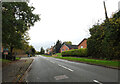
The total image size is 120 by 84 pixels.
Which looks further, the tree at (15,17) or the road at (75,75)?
the tree at (15,17)

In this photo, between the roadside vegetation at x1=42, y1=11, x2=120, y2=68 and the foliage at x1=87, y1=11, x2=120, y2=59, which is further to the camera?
the foliage at x1=87, y1=11, x2=120, y2=59

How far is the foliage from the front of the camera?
12511mm

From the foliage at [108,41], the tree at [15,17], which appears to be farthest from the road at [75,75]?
the foliage at [108,41]

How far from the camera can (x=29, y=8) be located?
10938 millimetres

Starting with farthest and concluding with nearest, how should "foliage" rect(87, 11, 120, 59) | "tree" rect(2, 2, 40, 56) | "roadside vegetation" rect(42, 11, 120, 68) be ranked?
"foliage" rect(87, 11, 120, 59)
"roadside vegetation" rect(42, 11, 120, 68)
"tree" rect(2, 2, 40, 56)

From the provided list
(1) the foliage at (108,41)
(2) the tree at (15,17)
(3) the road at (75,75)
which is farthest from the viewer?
(1) the foliage at (108,41)

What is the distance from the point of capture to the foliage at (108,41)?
12.5 meters

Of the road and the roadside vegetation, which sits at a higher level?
the roadside vegetation

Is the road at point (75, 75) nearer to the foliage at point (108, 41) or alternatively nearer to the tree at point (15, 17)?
the tree at point (15, 17)

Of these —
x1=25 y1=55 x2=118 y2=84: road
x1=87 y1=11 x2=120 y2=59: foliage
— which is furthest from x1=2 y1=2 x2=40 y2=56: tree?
x1=87 y1=11 x2=120 y2=59: foliage

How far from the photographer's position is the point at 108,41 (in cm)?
1520

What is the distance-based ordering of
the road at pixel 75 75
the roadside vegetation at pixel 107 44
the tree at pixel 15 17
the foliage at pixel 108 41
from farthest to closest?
the foliage at pixel 108 41, the roadside vegetation at pixel 107 44, the tree at pixel 15 17, the road at pixel 75 75

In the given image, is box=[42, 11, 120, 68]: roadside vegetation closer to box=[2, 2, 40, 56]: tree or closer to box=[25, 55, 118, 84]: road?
box=[25, 55, 118, 84]: road

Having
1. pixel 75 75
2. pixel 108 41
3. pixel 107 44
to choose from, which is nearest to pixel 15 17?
pixel 75 75
